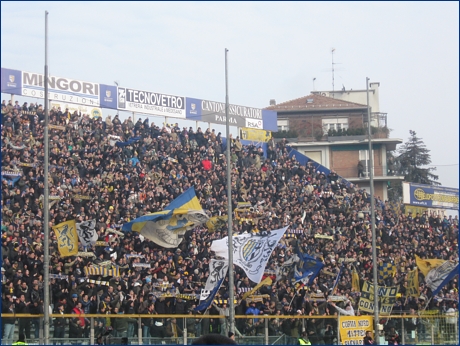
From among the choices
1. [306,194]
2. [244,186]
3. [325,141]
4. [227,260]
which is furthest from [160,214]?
[325,141]

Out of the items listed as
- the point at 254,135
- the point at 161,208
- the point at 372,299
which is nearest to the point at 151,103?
the point at 254,135

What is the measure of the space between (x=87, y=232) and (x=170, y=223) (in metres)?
3.44

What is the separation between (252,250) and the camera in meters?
28.5

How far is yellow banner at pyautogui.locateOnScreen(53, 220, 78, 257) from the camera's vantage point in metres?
25.5

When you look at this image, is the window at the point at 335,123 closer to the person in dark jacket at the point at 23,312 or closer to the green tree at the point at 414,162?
the green tree at the point at 414,162

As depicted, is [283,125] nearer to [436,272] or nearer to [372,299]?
[436,272]

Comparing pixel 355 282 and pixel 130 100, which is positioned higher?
pixel 130 100

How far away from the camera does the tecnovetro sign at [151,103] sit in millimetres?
44750

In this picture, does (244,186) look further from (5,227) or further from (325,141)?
(325,141)

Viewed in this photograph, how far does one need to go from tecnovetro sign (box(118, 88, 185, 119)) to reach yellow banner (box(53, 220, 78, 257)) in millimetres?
19088

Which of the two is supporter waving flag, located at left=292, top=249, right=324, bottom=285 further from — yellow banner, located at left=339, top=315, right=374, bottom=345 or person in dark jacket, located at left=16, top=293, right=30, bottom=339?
person in dark jacket, located at left=16, top=293, right=30, bottom=339

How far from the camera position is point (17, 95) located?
129ft

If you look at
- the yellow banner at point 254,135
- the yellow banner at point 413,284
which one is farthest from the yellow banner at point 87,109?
the yellow banner at point 413,284

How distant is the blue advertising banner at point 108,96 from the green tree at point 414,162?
3402cm
